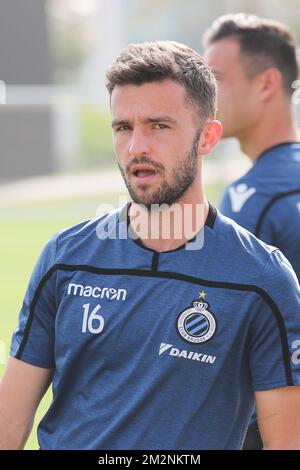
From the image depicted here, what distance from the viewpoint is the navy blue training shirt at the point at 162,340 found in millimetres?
2473

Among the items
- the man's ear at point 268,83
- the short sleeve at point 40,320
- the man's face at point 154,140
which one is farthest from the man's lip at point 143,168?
the man's ear at point 268,83

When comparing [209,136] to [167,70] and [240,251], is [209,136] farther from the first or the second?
[240,251]

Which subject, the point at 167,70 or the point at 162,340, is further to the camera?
the point at 167,70

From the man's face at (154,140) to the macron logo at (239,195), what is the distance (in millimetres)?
886

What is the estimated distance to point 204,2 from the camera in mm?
31078

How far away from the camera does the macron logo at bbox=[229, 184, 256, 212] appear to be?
3488 millimetres

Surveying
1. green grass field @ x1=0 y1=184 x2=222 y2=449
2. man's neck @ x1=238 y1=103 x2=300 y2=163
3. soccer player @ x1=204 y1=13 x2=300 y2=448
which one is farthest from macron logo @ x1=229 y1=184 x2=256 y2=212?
green grass field @ x1=0 y1=184 x2=222 y2=449

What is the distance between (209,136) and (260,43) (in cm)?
164

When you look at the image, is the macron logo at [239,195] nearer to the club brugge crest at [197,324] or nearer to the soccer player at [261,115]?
the soccer player at [261,115]

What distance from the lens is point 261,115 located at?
13.4ft

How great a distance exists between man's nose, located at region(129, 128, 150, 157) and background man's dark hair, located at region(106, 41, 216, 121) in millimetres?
145

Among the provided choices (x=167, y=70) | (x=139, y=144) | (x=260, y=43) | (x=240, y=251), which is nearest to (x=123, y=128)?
(x=139, y=144)

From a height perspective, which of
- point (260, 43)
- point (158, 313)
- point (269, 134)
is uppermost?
point (260, 43)

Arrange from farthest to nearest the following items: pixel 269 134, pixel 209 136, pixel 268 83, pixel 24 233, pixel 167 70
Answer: pixel 24 233 < pixel 268 83 < pixel 269 134 < pixel 209 136 < pixel 167 70
